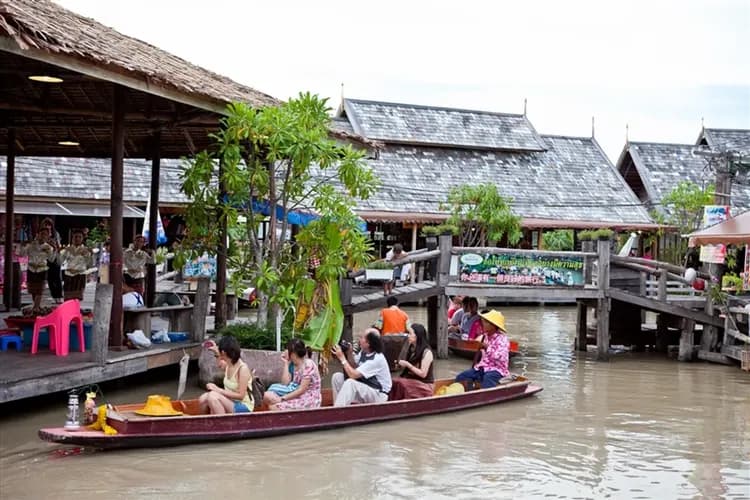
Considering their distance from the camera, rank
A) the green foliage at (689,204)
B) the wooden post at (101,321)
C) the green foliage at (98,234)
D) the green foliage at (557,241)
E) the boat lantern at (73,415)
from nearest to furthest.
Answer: the boat lantern at (73,415)
the wooden post at (101,321)
the green foliage at (98,234)
the green foliage at (689,204)
the green foliage at (557,241)

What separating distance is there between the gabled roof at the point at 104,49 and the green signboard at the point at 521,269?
471 cm

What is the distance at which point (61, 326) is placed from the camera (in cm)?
1139

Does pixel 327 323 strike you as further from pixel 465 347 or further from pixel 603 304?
pixel 603 304

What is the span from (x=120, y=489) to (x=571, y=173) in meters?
28.8

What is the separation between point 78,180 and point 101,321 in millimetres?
16120

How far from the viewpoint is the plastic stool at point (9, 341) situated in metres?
11.9

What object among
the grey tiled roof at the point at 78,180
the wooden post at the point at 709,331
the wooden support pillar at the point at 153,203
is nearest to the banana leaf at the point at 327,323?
the wooden support pillar at the point at 153,203

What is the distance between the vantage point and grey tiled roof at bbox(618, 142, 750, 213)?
3492cm

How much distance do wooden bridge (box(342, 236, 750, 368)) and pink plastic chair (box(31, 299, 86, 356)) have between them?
246 inches

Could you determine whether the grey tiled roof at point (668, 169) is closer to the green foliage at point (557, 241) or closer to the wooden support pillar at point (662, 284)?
the green foliage at point (557, 241)

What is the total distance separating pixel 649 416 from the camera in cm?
1293

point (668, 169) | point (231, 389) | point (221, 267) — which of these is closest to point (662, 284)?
point (221, 267)

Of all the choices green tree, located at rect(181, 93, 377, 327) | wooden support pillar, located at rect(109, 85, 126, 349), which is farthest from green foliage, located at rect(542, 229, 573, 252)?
wooden support pillar, located at rect(109, 85, 126, 349)

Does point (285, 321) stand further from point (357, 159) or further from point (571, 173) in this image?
point (571, 173)
